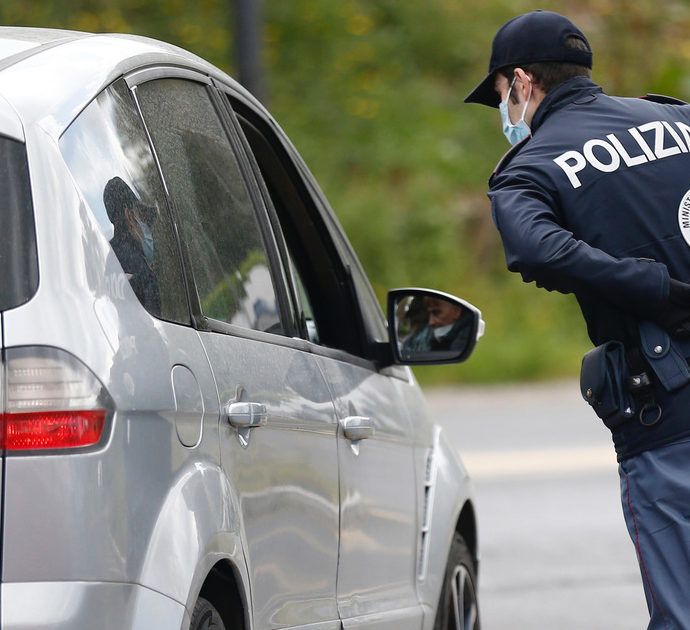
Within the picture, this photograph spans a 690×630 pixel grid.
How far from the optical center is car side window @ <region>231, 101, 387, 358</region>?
12.0 feet

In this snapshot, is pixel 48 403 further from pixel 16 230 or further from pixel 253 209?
pixel 253 209

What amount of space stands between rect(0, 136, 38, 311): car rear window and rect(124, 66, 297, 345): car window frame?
1.50ft

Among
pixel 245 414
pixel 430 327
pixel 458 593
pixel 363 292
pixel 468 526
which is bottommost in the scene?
pixel 458 593

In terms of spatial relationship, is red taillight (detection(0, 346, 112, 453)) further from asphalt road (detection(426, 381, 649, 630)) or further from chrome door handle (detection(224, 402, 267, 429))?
asphalt road (detection(426, 381, 649, 630))

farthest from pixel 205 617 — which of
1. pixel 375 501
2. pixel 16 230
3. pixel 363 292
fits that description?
pixel 363 292

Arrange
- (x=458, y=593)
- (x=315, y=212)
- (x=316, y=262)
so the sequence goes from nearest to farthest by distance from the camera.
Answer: (x=315, y=212)
(x=316, y=262)
(x=458, y=593)

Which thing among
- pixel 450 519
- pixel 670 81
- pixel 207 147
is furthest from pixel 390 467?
pixel 670 81

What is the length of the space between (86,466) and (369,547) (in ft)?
4.57

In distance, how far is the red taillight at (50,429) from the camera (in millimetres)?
2059

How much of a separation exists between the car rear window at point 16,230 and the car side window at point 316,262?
1415 millimetres

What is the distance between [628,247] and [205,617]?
1347 mm

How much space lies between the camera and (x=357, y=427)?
10.7 ft

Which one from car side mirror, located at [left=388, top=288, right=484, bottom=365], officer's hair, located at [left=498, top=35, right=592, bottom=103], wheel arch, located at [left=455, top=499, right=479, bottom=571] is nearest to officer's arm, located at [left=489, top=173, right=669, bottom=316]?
officer's hair, located at [left=498, top=35, right=592, bottom=103]

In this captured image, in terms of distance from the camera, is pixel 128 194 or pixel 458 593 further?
pixel 458 593
